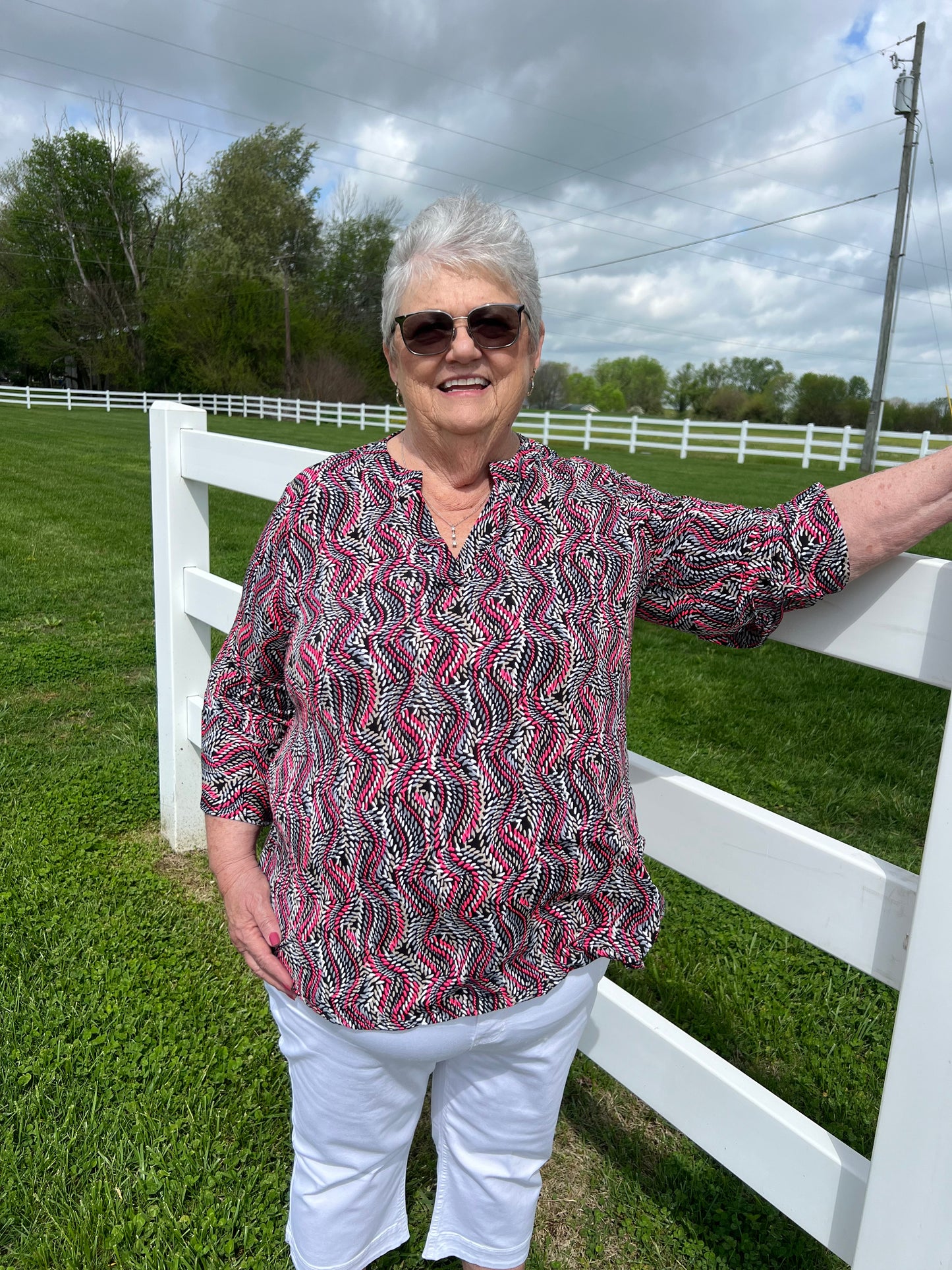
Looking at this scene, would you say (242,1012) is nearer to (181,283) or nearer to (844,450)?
(844,450)

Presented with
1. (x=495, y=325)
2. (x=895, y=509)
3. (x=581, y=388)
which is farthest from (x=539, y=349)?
(x=581, y=388)

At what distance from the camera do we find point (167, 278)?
149 ft

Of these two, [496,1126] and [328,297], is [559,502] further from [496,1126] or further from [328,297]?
[328,297]

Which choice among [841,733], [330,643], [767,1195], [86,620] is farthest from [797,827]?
[86,620]

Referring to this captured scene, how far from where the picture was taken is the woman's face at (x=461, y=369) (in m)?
1.41

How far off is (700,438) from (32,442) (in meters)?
15.2

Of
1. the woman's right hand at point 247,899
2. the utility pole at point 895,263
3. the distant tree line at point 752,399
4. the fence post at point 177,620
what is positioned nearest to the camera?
the woman's right hand at point 247,899

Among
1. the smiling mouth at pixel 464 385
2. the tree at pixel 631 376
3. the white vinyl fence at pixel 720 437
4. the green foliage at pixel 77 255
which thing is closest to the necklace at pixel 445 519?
the smiling mouth at pixel 464 385

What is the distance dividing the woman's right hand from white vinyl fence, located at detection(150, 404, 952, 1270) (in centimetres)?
70

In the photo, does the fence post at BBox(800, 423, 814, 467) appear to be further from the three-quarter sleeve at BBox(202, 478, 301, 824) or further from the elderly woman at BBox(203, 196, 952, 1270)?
the three-quarter sleeve at BBox(202, 478, 301, 824)

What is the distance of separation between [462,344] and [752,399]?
4551 centimetres

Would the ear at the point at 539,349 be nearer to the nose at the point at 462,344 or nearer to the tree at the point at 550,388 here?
the nose at the point at 462,344

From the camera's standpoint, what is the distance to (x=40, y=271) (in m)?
45.2

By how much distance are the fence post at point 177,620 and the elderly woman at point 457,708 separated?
5.13 ft
